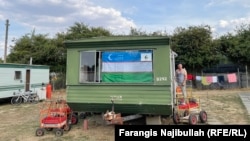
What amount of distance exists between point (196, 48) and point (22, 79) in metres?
12.8

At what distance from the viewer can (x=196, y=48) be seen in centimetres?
2089

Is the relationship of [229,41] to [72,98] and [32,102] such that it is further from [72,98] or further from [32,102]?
[72,98]

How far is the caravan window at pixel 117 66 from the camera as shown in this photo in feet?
23.7

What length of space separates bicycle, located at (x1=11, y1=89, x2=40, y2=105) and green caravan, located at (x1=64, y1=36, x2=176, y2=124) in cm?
861

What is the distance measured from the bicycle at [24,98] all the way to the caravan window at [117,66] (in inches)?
354

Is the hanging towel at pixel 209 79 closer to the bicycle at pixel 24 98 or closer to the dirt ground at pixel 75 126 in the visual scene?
the dirt ground at pixel 75 126

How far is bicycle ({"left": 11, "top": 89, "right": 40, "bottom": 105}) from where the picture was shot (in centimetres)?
1507

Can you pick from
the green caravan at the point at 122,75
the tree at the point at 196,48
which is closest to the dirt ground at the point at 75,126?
the green caravan at the point at 122,75

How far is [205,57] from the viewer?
20.5m

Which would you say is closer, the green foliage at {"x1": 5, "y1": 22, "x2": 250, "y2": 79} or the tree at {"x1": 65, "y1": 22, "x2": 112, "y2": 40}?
the green foliage at {"x1": 5, "y1": 22, "x2": 250, "y2": 79}

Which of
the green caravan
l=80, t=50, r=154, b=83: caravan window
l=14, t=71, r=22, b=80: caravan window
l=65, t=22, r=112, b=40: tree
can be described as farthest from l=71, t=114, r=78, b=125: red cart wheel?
l=65, t=22, r=112, b=40: tree

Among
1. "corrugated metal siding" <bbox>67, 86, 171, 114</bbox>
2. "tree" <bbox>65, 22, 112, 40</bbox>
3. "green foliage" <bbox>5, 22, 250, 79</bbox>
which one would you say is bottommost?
"corrugated metal siding" <bbox>67, 86, 171, 114</bbox>

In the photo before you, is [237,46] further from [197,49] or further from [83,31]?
[83,31]

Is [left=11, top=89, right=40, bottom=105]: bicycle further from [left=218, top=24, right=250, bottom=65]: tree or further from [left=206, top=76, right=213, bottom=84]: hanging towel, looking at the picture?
[left=218, top=24, right=250, bottom=65]: tree
